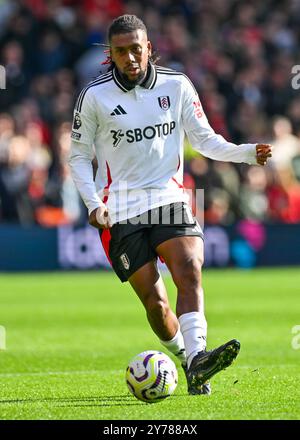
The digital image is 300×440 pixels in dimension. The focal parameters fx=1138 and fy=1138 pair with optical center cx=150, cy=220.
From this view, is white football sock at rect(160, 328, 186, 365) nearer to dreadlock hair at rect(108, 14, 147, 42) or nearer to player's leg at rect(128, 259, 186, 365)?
player's leg at rect(128, 259, 186, 365)

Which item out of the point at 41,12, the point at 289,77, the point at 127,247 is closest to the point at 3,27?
the point at 41,12

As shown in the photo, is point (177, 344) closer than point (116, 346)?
Yes

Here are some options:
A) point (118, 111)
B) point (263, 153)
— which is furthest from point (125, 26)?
point (263, 153)

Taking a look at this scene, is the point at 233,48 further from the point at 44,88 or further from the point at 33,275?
the point at 33,275

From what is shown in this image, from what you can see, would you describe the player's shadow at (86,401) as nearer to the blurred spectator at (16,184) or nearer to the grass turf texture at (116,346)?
the grass turf texture at (116,346)

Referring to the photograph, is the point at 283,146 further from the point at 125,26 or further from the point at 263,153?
the point at 125,26

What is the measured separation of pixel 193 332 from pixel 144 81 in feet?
6.04

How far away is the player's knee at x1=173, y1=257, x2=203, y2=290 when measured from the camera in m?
7.84

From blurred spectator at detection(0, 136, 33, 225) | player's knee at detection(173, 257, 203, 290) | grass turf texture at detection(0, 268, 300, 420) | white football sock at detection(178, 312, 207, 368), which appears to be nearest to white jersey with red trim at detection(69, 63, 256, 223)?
player's knee at detection(173, 257, 203, 290)

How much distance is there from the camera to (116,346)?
11.8 meters

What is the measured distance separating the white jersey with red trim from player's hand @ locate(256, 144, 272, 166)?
0.04 meters

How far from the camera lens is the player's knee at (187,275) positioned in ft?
25.7

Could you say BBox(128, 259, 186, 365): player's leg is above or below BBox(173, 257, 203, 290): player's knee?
below

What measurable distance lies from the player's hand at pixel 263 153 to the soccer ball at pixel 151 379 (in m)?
1.57
